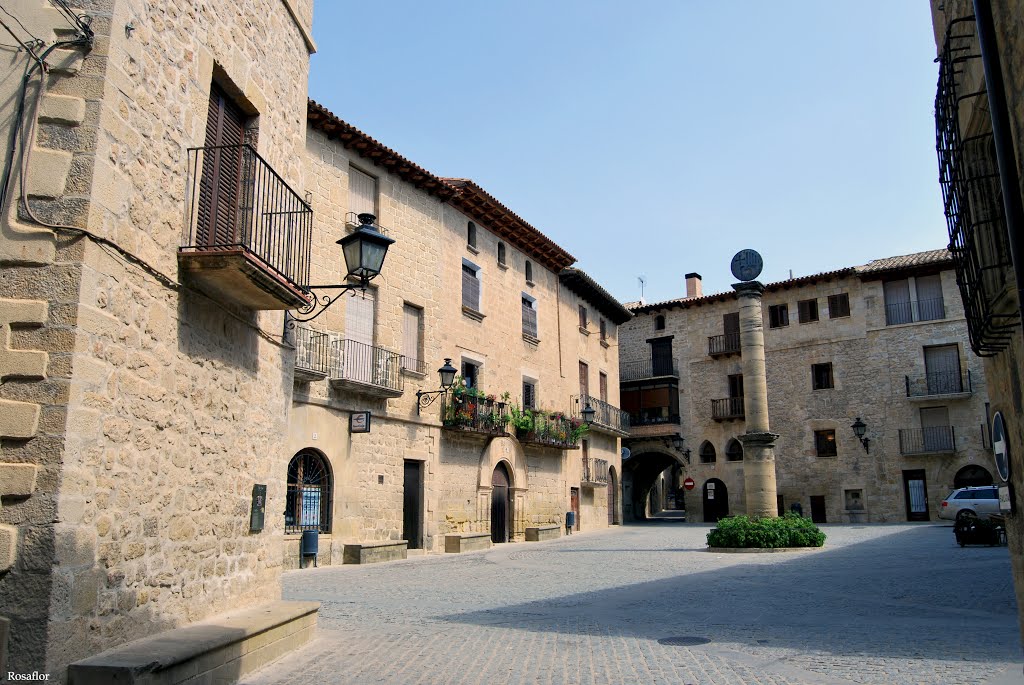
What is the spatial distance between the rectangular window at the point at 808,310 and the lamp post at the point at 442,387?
21.6 m

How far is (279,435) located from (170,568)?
7.16 ft

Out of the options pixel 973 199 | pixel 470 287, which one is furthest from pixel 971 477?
pixel 973 199

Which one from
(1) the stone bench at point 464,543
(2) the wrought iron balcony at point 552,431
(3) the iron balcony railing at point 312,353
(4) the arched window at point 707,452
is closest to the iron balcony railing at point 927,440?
(4) the arched window at point 707,452

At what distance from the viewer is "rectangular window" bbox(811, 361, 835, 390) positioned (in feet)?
116

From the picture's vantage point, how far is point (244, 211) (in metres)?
6.53

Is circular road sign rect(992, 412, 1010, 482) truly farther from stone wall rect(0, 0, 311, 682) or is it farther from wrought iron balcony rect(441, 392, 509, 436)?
wrought iron balcony rect(441, 392, 509, 436)

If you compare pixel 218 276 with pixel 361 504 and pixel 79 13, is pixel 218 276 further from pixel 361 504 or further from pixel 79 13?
pixel 361 504

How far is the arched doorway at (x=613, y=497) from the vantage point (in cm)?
3385

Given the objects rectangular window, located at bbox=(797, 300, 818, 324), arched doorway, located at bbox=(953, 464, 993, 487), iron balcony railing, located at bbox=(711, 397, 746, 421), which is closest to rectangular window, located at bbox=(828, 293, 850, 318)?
rectangular window, located at bbox=(797, 300, 818, 324)

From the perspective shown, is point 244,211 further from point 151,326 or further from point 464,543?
point 464,543

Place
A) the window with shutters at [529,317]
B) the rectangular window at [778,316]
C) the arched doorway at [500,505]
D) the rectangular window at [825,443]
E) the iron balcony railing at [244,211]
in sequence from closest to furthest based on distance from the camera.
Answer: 1. the iron balcony railing at [244,211]
2. the arched doorway at [500,505]
3. the window with shutters at [529,317]
4. the rectangular window at [825,443]
5. the rectangular window at [778,316]

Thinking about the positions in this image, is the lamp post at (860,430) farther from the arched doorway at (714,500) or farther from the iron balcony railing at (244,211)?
the iron balcony railing at (244,211)

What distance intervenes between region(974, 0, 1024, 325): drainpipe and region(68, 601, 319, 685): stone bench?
5218 mm

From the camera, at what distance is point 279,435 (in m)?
7.84
